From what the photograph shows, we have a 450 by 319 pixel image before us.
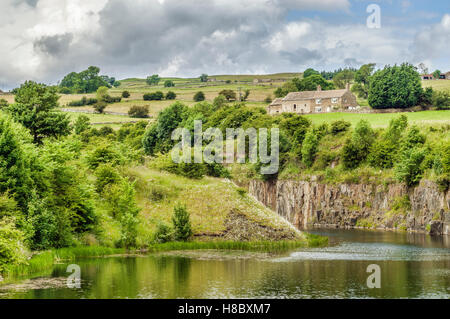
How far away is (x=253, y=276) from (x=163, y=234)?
17.3m

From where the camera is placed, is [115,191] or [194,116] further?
[194,116]

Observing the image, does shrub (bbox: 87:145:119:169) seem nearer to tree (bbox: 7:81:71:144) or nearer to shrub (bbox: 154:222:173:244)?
tree (bbox: 7:81:71:144)

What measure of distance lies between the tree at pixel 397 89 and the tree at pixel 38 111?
9292 centimetres

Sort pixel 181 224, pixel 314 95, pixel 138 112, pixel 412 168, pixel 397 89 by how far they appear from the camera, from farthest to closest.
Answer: pixel 138 112, pixel 314 95, pixel 397 89, pixel 412 168, pixel 181 224

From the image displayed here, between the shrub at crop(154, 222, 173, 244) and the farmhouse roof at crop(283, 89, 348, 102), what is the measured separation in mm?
110111

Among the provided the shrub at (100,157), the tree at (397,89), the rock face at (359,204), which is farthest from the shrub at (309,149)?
the shrub at (100,157)

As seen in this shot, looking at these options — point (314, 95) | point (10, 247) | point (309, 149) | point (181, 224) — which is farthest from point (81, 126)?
point (10, 247)

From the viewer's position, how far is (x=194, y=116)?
144 meters

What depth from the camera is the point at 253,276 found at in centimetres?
4659

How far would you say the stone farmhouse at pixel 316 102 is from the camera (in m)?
165

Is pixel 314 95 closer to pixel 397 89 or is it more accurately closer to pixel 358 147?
pixel 397 89
